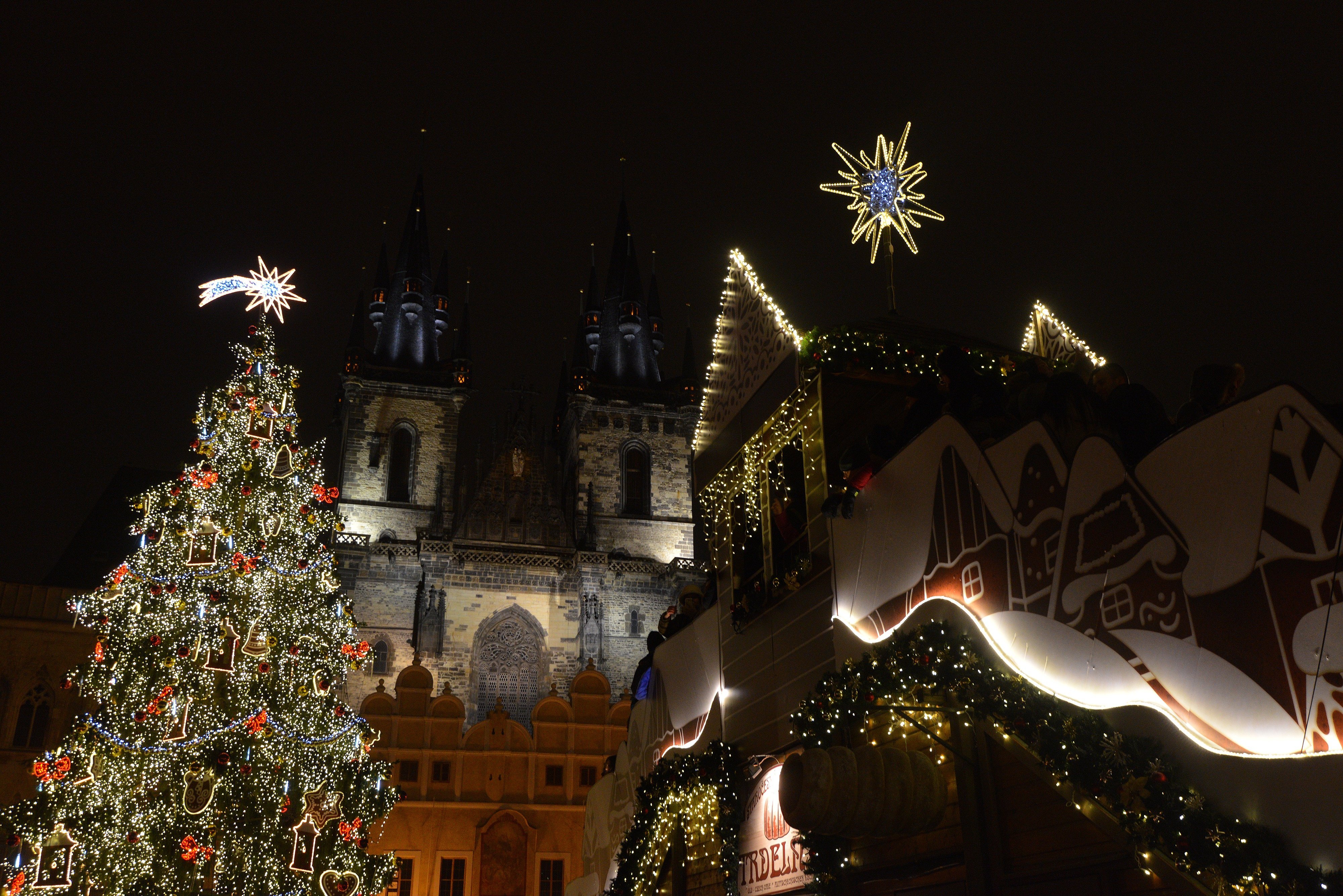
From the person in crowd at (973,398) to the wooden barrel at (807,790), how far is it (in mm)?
1749

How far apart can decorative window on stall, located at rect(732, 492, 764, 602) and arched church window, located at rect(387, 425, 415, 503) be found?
26.9 meters

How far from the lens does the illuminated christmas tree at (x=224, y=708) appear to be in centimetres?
956

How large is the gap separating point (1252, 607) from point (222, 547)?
10088 millimetres

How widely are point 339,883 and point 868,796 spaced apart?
7.80 metres

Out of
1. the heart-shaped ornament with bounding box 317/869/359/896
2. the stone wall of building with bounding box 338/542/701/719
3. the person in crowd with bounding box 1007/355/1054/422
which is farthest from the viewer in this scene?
the stone wall of building with bounding box 338/542/701/719

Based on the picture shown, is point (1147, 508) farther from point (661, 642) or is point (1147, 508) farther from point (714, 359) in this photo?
point (661, 642)

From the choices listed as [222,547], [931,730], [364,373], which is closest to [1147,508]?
[931,730]

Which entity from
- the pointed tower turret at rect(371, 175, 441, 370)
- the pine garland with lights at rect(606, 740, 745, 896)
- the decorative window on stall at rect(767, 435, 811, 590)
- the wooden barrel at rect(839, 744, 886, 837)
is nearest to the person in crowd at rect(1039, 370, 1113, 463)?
the wooden barrel at rect(839, 744, 886, 837)

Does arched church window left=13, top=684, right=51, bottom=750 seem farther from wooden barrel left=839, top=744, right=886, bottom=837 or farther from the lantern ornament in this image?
wooden barrel left=839, top=744, right=886, bottom=837

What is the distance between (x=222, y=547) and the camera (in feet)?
35.2

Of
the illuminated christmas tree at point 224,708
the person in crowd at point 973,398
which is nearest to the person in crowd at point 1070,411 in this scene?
the person in crowd at point 973,398

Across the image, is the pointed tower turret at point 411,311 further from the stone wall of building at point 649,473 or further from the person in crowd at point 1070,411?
the person in crowd at point 1070,411

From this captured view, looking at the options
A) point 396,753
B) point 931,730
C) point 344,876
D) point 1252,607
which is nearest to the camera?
point 1252,607

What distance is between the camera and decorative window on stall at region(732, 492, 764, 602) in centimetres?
747
